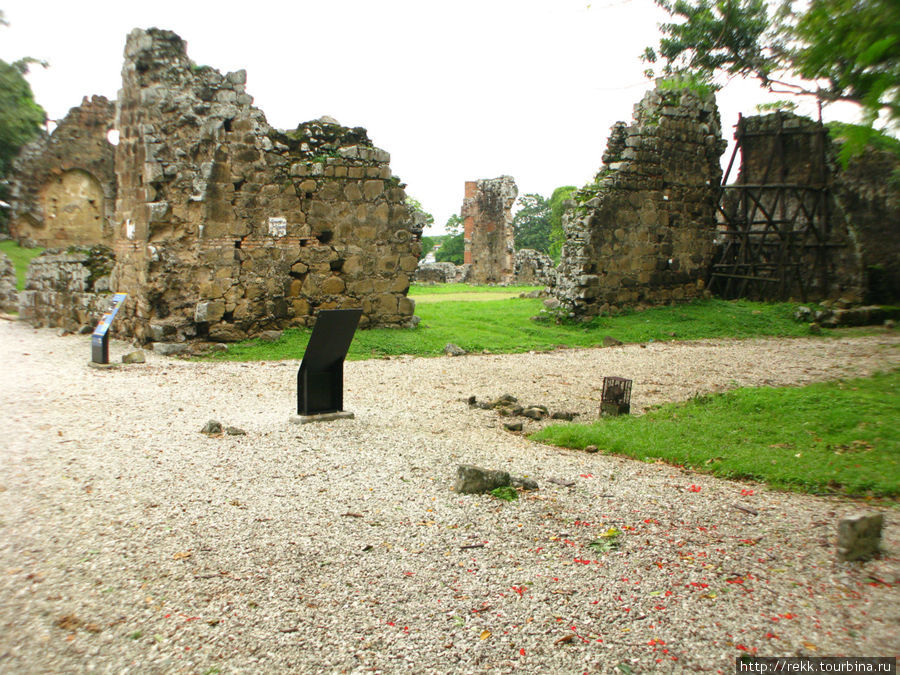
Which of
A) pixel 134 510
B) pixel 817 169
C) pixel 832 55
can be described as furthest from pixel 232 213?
pixel 817 169

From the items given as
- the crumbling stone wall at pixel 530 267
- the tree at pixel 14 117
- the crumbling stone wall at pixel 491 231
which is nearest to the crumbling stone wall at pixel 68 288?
the tree at pixel 14 117

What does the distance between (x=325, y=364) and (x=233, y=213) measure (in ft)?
20.0

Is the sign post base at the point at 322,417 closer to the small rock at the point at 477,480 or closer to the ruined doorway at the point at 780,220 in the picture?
the small rock at the point at 477,480

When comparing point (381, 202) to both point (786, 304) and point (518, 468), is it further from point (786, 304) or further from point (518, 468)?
point (786, 304)

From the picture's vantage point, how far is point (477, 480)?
464 centimetres

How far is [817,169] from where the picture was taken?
1783cm

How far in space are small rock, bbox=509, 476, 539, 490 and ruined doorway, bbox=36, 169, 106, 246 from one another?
27.4m

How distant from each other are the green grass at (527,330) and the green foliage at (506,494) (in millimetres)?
6850

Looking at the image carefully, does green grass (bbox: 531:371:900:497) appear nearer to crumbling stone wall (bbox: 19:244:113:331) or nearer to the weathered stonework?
crumbling stone wall (bbox: 19:244:113:331)

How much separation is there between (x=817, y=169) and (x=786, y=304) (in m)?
4.33

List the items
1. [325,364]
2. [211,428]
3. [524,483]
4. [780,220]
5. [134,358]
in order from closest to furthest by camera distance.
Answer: [524,483], [211,428], [325,364], [134,358], [780,220]

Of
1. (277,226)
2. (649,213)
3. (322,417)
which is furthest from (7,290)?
(649,213)

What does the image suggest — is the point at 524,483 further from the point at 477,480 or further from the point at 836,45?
the point at 836,45

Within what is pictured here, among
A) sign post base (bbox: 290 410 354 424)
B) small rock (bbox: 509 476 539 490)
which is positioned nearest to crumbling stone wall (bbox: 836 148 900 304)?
sign post base (bbox: 290 410 354 424)
